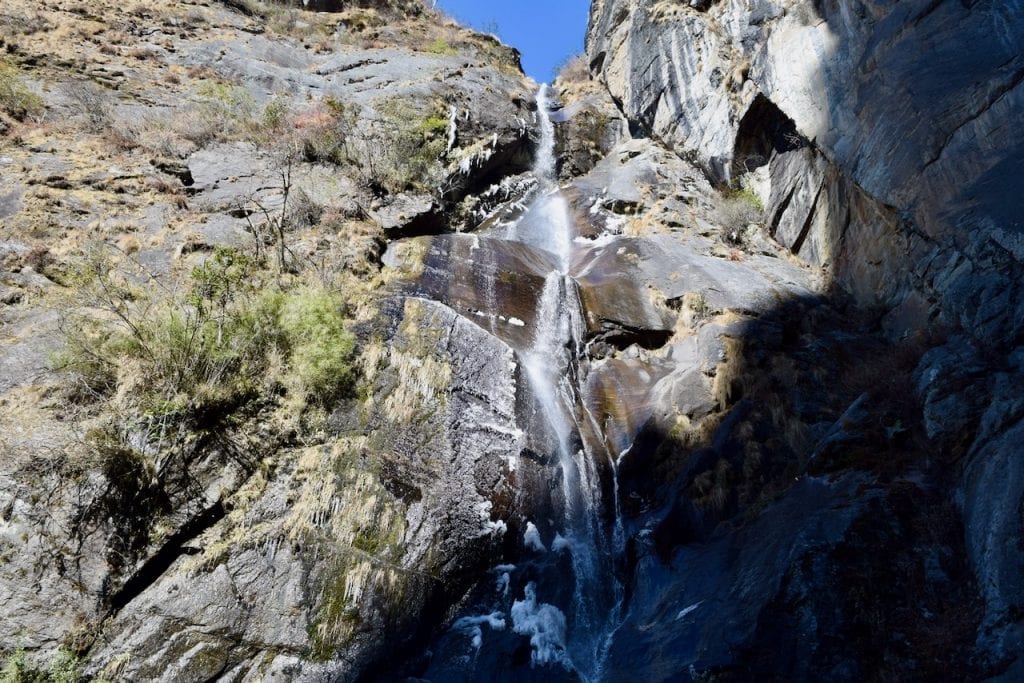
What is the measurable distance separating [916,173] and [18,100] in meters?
21.3

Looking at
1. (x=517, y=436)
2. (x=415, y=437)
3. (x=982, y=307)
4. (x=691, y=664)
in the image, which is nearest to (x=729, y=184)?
(x=982, y=307)

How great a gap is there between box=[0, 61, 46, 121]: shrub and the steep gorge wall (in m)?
19.4

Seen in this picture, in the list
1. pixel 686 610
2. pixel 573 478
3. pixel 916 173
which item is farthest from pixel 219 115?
pixel 686 610

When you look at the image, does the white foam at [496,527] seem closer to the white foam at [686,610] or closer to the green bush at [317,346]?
the white foam at [686,610]

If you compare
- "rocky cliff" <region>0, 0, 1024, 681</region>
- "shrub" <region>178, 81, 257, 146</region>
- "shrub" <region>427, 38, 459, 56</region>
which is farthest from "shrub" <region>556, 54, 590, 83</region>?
"shrub" <region>178, 81, 257, 146</region>

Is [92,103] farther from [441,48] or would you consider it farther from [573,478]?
[573,478]

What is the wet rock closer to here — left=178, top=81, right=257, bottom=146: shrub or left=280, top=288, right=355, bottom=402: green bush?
left=280, top=288, right=355, bottom=402: green bush

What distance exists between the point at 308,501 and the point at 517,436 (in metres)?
3.60

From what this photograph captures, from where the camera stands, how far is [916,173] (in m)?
10.2

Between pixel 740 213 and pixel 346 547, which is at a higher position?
pixel 740 213

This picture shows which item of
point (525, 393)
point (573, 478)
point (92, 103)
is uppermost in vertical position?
point (92, 103)

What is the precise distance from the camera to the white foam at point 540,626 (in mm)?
7800

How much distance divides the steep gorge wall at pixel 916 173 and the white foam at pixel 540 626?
481 centimetres

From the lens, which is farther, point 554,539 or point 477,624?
point 554,539
